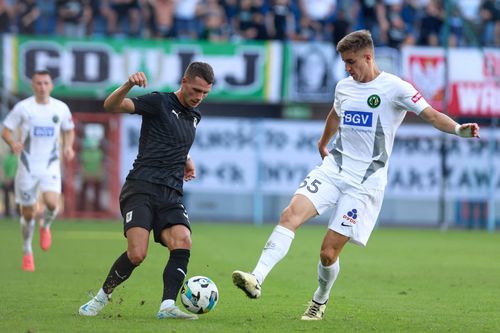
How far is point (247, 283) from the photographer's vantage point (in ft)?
28.4

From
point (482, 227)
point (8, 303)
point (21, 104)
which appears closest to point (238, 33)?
point (482, 227)

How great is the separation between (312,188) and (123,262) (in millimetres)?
1754

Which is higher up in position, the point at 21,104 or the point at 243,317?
the point at 21,104

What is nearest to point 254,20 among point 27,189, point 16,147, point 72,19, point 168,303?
point 72,19

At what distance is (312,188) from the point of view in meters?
9.53

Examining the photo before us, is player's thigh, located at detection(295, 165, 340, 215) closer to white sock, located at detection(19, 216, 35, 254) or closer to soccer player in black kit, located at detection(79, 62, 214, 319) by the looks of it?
soccer player in black kit, located at detection(79, 62, 214, 319)

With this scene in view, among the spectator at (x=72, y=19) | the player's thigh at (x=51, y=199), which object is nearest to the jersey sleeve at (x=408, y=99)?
the player's thigh at (x=51, y=199)

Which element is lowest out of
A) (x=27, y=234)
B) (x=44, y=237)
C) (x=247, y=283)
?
(x=44, y=237)

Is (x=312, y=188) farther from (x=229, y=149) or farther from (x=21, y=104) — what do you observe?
(x=229, y=149)

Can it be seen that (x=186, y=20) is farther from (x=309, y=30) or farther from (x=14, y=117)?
(x=14, y=117)

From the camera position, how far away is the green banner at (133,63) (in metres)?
27.4

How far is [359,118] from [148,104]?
1.85 metres

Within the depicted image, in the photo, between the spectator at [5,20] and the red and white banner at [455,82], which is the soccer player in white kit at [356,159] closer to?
the red and white banner at [455,82]

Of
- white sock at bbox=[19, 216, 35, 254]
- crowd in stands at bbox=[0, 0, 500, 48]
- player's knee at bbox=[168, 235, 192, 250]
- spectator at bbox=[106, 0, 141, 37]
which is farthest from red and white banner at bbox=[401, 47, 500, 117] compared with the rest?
player's knee at bbox=[168, 235, 192, 250]
